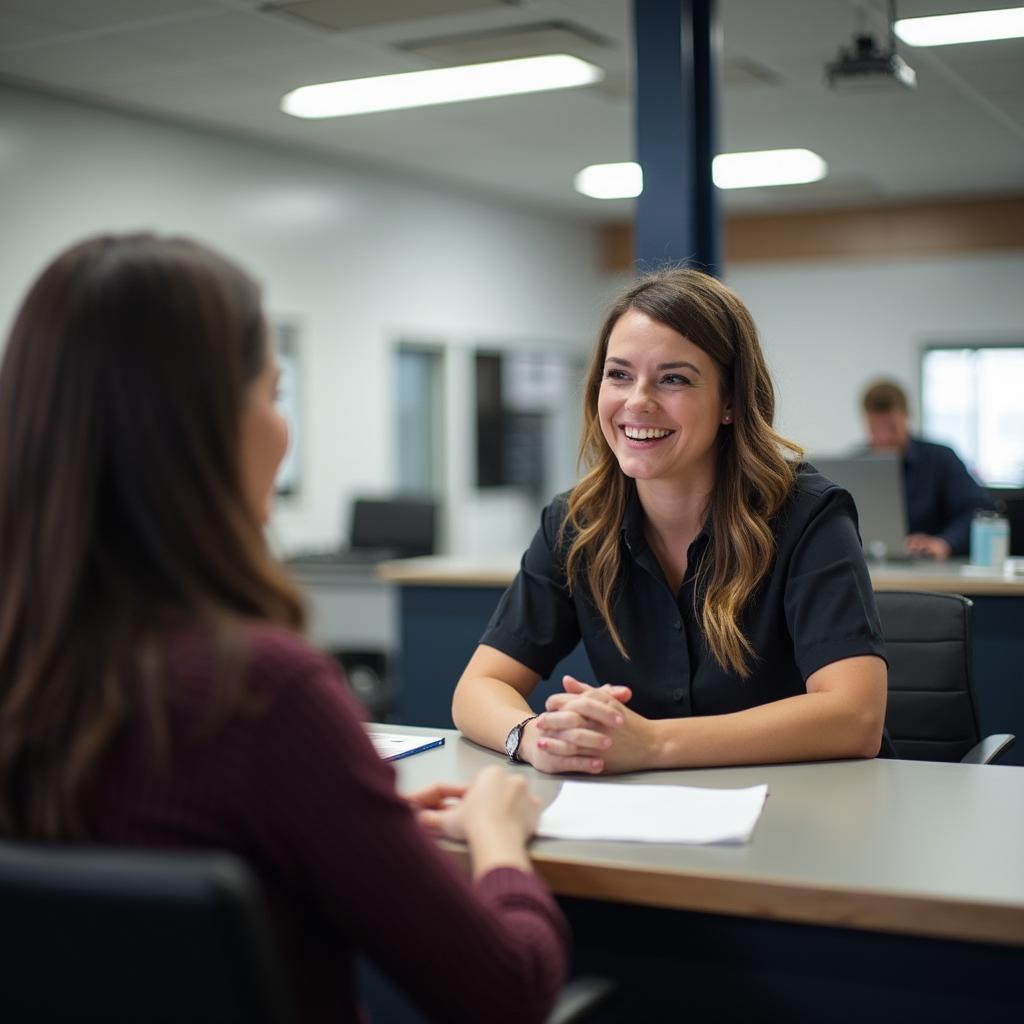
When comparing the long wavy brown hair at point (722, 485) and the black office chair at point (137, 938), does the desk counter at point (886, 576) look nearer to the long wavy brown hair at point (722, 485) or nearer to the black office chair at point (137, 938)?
the long wavy brown hair at point (722, 485)

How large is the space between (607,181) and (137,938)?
724 cm

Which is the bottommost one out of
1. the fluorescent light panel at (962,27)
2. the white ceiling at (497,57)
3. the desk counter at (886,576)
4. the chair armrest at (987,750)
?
the chair armrest at (987,750)

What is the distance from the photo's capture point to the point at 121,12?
4336mm

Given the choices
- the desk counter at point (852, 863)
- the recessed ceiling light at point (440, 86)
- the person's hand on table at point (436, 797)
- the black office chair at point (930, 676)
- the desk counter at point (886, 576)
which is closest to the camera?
the desk counter at point (852, 863)

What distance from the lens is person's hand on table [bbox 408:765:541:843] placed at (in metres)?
1.19

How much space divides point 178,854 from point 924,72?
16.9 feet

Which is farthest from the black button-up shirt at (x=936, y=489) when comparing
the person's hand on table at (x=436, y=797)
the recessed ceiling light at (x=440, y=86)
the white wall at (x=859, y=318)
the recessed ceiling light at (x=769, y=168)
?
the person's hand on table at (x=436, y=797)

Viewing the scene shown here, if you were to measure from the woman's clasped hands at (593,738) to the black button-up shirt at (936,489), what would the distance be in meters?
3.84

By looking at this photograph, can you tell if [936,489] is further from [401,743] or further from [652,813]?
[652,813]

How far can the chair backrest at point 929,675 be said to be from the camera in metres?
2.16

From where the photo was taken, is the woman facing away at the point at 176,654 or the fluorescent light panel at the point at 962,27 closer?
the woman facing away at the point at 176,654

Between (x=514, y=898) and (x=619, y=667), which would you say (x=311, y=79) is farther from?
(x=514, y=898)

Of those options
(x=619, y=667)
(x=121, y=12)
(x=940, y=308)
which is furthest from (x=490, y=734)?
(x=940, y=308)

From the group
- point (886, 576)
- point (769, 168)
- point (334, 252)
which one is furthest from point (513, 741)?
point (769, 168)
